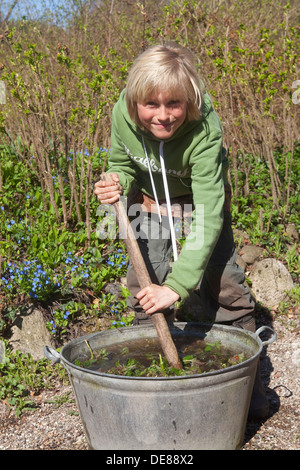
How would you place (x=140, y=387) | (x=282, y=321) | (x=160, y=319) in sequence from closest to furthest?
(x=140, y=387)
(x=160, y=319)
(x=282, y=321)

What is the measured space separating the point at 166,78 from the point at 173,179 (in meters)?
0.63

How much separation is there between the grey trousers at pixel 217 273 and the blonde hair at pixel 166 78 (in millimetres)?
735

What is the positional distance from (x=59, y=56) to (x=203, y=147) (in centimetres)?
185

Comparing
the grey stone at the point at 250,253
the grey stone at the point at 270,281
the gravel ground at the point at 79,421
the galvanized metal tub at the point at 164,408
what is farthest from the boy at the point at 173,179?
the grey stone at the point at 250,253

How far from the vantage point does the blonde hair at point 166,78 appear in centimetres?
212

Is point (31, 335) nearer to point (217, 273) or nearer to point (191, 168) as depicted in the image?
point (217, 273)

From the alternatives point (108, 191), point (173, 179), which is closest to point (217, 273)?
point (173, 179)

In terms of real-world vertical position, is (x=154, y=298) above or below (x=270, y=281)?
above

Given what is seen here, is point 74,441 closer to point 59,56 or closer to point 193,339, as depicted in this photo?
point 193,339

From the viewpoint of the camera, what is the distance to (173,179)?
264 centimetres

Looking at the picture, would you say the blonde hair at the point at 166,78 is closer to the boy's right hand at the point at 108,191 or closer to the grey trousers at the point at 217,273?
the boy's right hand at the point at 108,191

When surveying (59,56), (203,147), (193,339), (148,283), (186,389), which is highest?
(59,56)

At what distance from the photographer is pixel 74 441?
2514 millimetres

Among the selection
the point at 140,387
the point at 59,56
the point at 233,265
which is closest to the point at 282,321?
the point at 233,265
